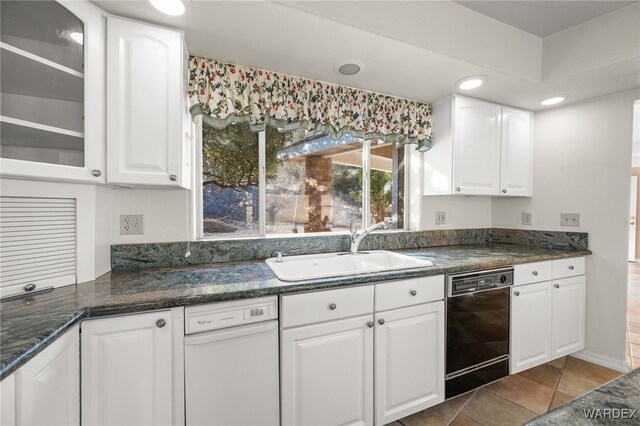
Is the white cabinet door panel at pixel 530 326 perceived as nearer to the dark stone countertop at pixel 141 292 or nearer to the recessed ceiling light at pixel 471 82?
the dark stone countertop at pixel 141 292

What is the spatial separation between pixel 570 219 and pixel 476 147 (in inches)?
41.9

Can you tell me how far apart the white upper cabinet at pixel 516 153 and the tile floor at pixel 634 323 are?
1556 millimetres

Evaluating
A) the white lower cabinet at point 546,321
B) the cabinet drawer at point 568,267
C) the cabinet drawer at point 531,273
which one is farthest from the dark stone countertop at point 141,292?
the cabinet drawer at point 568,267

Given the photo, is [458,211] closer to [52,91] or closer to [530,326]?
[530,326]

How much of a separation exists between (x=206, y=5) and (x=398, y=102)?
157 centimetres

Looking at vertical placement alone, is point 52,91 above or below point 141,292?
above

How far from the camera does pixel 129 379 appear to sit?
1.12m

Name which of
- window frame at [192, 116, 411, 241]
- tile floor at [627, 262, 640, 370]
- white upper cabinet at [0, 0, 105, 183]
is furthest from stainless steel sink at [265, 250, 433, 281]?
tile floor at [627, 262, 640, 370]

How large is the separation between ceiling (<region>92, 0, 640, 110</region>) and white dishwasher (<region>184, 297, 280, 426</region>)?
Result: 1377mm

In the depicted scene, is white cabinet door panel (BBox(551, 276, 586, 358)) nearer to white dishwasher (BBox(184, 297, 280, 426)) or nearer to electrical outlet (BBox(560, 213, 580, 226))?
electrical outlet (BBox(560, 213, 580, 226))

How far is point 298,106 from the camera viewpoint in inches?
78.0

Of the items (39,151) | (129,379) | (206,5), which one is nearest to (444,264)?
(129,379)

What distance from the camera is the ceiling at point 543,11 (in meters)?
1.73

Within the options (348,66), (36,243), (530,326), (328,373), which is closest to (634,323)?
(530,326)
